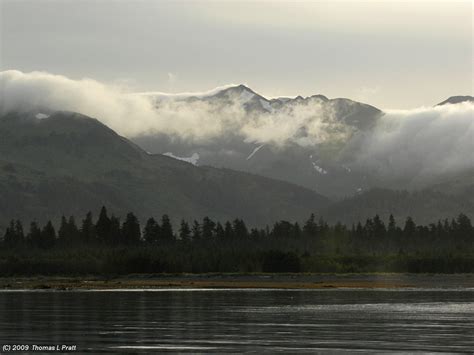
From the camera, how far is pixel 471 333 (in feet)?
270

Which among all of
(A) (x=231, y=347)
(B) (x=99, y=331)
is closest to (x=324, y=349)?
(A) (x=231, y=347)

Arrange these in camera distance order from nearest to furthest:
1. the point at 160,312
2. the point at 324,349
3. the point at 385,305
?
the point at 324,349
the point at 160,312
the point at 385,305

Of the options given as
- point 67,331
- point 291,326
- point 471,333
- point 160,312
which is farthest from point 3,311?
point 471,333

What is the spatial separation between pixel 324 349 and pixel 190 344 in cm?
1087

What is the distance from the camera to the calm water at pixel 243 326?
73938mm

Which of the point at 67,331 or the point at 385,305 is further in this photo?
the point at 385,305

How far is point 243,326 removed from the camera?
299 feet

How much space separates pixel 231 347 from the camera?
237 ft

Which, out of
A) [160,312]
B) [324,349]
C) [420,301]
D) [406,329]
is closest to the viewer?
[324,349]

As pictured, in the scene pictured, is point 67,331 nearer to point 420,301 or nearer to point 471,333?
point 471,333

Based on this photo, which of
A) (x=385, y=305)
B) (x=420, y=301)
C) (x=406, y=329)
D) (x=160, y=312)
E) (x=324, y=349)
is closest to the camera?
(x=324, y=349)

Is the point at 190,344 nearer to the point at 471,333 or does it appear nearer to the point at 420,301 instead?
the point at 471,333

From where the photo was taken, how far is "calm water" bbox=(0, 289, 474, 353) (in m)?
73.9

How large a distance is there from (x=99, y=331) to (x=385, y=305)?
52814 mm
